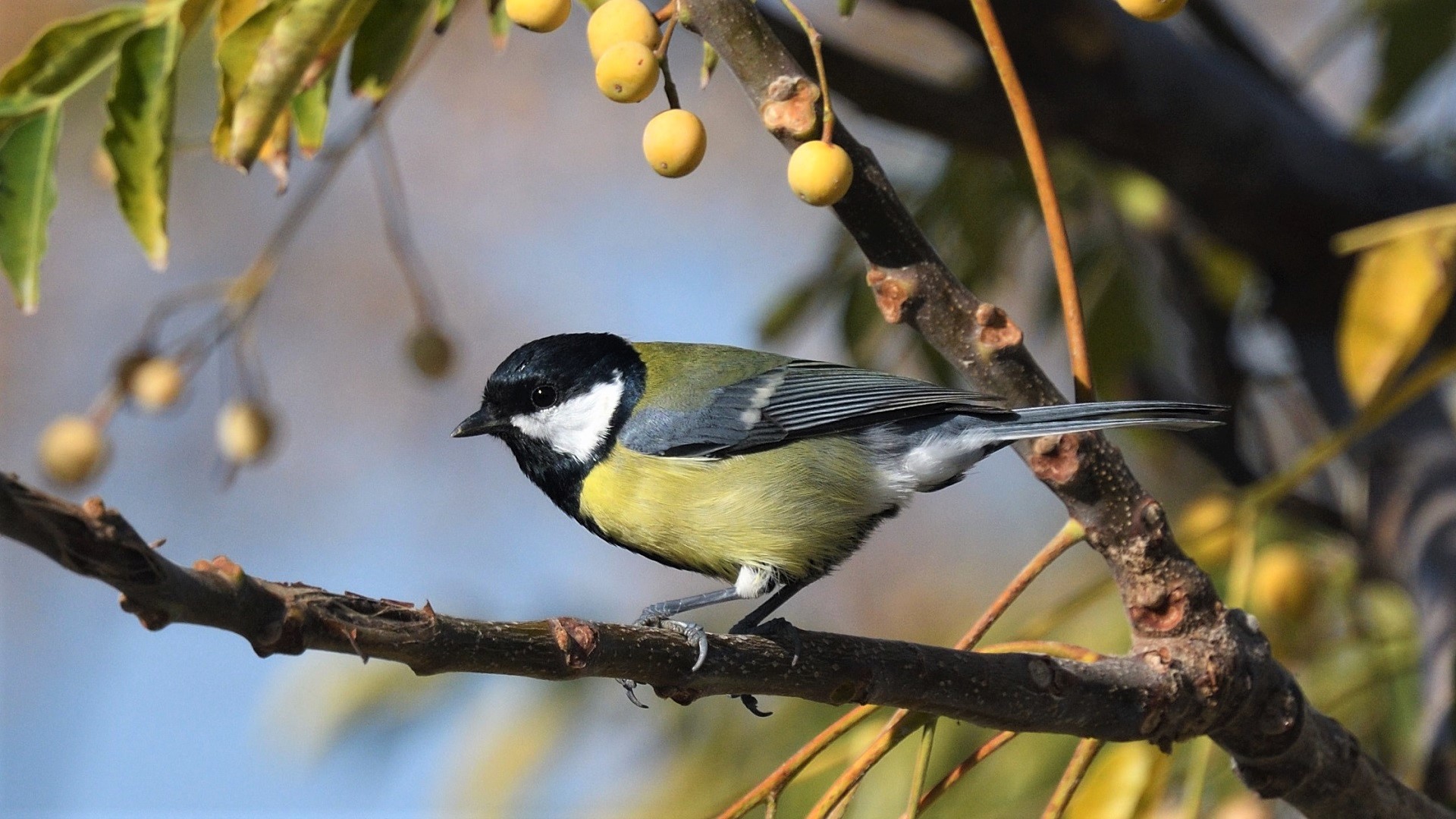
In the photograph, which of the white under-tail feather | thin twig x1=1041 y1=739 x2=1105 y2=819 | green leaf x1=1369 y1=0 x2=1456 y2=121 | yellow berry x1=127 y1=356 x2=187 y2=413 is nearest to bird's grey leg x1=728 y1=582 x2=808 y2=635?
the white under-tail feather

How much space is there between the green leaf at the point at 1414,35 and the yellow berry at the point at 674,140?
1.62 meters

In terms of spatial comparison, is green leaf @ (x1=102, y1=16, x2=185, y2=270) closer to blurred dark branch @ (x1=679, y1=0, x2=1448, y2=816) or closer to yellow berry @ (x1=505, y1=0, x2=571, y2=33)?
yellow berry @ (x1=505, y1=0, x2=571, y2=33)

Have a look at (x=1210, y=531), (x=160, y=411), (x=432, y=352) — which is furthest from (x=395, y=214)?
(x=1210, y=531)

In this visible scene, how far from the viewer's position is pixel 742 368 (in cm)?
215

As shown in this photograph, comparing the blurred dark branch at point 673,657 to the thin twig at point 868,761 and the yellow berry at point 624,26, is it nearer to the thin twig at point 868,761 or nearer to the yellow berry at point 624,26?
the thin twig at point 868,761

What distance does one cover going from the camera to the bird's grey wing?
6.38 feet

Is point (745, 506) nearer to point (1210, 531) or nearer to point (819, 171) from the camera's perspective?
point (1210, 531)

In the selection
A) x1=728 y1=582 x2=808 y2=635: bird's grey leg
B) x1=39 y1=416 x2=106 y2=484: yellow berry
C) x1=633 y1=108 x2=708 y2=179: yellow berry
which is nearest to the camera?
x1=633 y1=108 x2=708 y2=179: yellow berry

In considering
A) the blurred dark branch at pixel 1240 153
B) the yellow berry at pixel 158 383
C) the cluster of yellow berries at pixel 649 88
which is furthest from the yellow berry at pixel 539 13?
the yellow berry at pixel 158 383

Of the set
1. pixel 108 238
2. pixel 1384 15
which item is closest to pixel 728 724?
pixel 1384 15

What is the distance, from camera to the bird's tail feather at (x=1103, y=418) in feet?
4.71


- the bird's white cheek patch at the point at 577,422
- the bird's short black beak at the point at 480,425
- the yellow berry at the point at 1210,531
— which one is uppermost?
the bird's short black beak at the point at 480,425

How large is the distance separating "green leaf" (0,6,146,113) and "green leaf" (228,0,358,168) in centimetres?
18

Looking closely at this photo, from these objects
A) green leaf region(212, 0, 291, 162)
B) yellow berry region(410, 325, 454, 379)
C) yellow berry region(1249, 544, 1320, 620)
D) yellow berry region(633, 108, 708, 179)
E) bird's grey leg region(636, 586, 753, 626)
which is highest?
green leaf region(212, 0, 291, 162)
